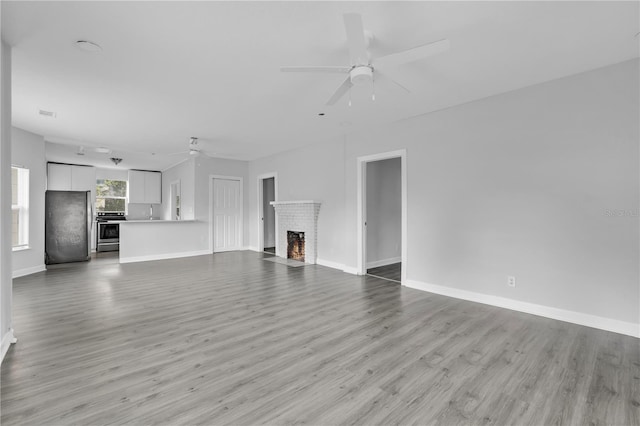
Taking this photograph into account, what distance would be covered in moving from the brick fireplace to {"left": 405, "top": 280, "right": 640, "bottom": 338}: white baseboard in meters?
2.61

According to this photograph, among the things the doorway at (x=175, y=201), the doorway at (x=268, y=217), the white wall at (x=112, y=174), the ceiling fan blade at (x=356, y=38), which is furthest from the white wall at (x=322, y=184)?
the white wall at (x=112, y=174)

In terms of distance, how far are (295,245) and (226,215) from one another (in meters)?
2.50

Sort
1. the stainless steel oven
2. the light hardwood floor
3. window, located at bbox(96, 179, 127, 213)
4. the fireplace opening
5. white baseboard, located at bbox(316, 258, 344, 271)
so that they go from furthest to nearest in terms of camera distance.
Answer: window, located at bbox(96, 179, 127, 213) < the stainless steel oven < the fireplace opening < white baseboard, located at bbox(316, 258, 344, 271) < the light hardwood floor

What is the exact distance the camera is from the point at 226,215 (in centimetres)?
812

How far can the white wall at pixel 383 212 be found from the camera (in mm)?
5777

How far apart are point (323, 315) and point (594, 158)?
3238 mm

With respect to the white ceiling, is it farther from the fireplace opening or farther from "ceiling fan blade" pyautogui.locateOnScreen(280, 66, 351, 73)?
the fireplace opening

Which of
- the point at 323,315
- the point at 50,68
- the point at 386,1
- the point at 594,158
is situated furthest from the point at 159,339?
the point at 594,158

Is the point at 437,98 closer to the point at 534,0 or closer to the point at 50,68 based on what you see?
the point at 534,0

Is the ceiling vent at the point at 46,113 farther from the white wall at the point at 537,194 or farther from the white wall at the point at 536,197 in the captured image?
the white wall at the point at 537,194

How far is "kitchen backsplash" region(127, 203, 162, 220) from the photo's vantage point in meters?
9.75

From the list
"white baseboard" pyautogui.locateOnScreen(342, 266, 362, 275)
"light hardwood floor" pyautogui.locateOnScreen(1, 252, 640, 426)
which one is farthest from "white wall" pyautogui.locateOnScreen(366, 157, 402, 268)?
"light hardwood floor" pyautogui.locateOnScreen(1, 252, 640, 426)

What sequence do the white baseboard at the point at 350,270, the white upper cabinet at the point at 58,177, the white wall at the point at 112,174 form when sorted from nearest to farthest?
the white baseboard at the point at 350,270, the white upper cabinet at the point at 58,177, the white wall at the point at 112,174

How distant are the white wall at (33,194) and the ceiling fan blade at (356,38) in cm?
605
